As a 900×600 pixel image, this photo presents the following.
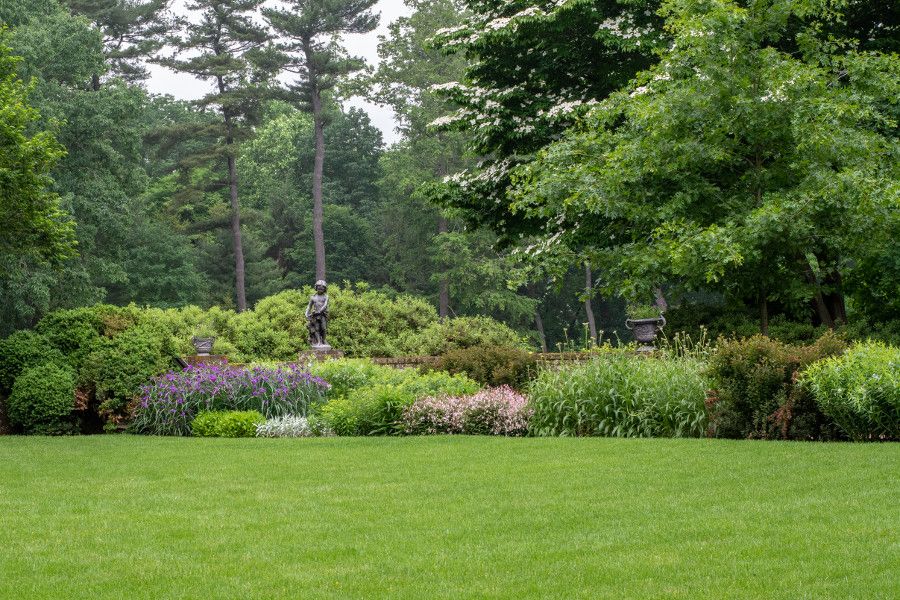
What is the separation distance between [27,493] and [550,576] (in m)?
5.64

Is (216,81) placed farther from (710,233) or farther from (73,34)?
(710,233)

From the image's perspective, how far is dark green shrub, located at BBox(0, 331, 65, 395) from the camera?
17.8 m

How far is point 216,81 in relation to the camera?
45.2m

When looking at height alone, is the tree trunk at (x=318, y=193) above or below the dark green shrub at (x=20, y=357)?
above

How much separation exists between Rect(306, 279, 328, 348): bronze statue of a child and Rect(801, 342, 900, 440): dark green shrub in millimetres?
A: 12017

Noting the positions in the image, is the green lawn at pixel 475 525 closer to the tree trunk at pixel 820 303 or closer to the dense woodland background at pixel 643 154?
the dense woodland background at pixel 643 154

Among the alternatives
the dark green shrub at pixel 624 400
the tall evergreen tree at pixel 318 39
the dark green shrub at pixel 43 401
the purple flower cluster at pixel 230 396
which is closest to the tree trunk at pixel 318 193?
the tall evergreen tree at pixel 318 39

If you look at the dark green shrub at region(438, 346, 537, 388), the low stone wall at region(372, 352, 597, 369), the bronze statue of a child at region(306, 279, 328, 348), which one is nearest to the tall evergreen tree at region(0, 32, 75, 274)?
the bronze statue of a child at region(306, 279, 328, 348)

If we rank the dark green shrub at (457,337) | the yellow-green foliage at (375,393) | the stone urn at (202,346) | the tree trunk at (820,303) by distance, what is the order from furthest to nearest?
the dark green shrub at (457,337)
the stone urn at (202,346)
the tree trunk at (820,303)
the yellow-green foliage at (375,393)

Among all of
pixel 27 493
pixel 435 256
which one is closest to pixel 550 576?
pixel 27 493

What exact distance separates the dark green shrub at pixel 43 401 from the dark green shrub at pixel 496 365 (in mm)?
6429

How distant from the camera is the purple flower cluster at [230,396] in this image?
16297mm

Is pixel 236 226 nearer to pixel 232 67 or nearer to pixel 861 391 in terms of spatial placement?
pixel 232 67

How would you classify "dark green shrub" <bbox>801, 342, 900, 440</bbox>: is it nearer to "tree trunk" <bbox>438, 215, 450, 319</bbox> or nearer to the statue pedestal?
the statue pedestal
